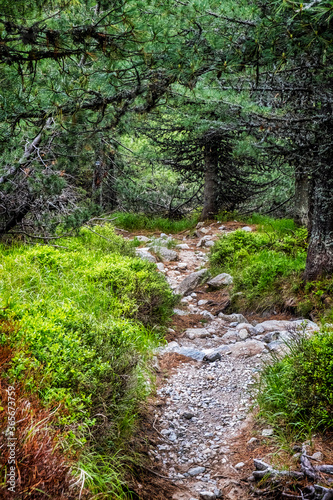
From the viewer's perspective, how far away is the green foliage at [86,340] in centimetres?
262

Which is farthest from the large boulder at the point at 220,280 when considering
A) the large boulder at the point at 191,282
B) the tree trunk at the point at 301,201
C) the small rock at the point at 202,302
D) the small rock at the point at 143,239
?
the small rock at the point at 143,239

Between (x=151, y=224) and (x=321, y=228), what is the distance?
7.70 m

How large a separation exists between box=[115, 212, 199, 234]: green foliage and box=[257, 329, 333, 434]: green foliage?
9392 mm

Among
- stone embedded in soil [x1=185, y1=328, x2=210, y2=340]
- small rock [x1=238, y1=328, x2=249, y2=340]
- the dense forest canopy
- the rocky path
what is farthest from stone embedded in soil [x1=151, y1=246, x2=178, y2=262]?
small rock [x1=238, y1=328, x2=249, y2=340]

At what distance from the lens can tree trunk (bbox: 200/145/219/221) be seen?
12.2 metres

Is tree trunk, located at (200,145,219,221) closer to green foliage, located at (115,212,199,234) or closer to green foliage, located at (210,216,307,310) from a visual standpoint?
green foliage, located at (115,212,199,234)

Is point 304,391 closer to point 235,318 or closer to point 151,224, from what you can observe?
point 235,318

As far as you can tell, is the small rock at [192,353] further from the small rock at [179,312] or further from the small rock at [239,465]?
the small rock at [239,465]

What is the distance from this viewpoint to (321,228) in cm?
573

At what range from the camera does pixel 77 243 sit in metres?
7.65

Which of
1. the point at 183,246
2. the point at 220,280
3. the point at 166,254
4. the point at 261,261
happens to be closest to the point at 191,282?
the point at 220,280

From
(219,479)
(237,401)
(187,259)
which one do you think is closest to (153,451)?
(219,479)

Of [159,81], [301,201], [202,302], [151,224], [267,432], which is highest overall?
[159,81]

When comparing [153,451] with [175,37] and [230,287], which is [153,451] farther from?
[175,37]
